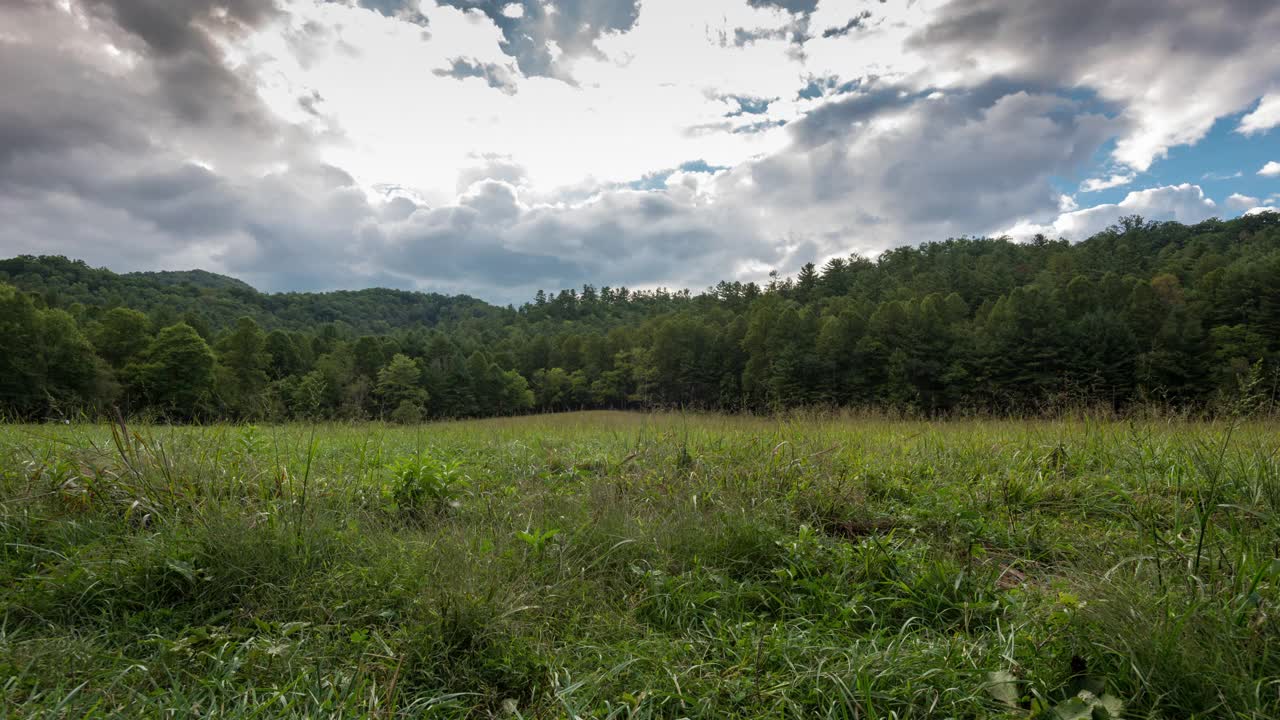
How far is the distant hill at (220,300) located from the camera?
61344 millimetres

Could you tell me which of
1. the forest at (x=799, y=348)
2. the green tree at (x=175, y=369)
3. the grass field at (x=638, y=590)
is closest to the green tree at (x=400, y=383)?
the forest at (x=799, y=348)

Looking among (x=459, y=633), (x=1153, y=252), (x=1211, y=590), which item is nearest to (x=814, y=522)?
(x=1211, y=590)

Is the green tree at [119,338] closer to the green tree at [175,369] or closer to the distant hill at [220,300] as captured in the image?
the green tree at [175,369]

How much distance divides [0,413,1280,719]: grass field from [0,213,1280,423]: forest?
1.31m

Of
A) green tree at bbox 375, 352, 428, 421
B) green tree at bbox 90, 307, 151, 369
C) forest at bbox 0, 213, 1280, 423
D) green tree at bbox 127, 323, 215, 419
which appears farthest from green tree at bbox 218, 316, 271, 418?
green tree at bbox 375, 352, 428, 421

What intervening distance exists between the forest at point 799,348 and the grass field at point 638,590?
4.30 feet

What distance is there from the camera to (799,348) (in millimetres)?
45156

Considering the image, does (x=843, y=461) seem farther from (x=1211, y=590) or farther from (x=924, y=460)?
(x=1211, y=590)

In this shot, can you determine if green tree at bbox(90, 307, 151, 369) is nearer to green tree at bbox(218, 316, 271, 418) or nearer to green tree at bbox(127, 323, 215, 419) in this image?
green tree at bbox(127, 323, 215, 419)

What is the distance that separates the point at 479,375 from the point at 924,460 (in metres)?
56.8

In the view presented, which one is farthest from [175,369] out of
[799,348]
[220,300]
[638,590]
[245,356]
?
[220,300]

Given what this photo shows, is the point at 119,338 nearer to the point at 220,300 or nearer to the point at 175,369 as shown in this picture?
the point at 175,369

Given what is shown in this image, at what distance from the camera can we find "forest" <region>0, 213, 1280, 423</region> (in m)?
12.6

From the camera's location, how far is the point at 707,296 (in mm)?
100750
